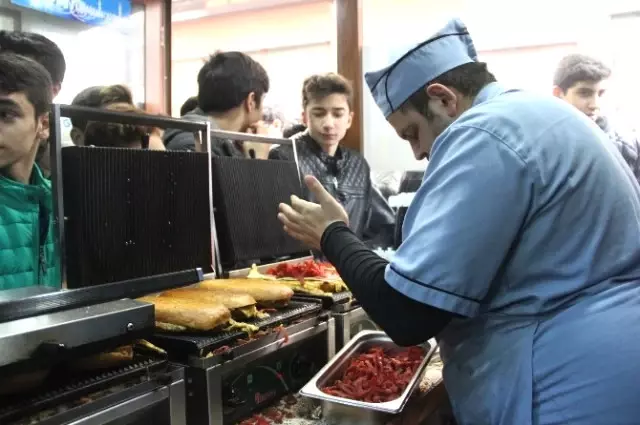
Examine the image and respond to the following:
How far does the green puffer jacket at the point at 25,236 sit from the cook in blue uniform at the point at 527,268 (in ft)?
2.91

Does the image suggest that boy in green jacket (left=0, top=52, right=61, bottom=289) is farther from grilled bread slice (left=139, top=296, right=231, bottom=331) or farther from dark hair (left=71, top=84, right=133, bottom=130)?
dark hair (left=71, top=84, right=133, bottom=130)

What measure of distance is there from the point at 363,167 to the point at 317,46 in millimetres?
1941

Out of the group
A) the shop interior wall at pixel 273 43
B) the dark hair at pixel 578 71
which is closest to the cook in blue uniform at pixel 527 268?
the dark hair at pixel 578 71

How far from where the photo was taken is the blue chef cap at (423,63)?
45.0 inches

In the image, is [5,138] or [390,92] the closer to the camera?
[390,92]

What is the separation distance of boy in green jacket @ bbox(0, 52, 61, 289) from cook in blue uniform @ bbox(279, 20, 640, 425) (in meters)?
0.89

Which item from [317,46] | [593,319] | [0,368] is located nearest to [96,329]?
[0,368]

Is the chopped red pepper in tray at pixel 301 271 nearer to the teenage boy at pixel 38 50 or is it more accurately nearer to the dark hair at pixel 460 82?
the dark hair at pixel 460 82

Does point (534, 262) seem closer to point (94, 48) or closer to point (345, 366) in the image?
point (345, 366)

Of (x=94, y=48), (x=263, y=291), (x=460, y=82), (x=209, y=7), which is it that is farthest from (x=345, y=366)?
(x=209, y=7)

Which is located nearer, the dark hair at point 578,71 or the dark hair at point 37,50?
the dark hair at point 37,50

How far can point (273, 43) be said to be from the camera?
15.7 ft

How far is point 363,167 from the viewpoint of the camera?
2.81 metres

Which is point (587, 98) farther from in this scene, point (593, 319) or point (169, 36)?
point (169, 36)
